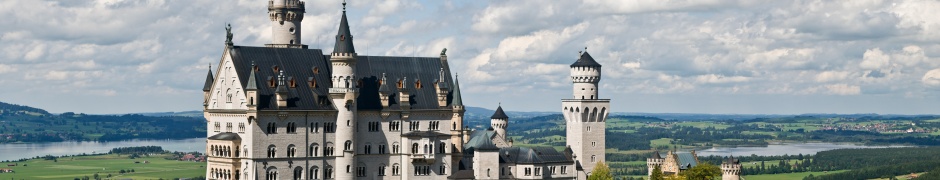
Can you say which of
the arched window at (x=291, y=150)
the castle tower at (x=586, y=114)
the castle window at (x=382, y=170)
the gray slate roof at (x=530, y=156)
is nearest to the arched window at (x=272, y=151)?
the arched window at (x=291, y=150)

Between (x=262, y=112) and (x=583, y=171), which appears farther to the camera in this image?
(x=583, y=171)

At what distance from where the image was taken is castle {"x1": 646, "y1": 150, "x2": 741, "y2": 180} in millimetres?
148625

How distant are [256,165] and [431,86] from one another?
2308 centimetres

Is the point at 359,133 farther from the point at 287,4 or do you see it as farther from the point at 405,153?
the point at 287,4

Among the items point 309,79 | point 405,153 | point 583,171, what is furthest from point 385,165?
point 583,171

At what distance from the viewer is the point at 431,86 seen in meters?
133

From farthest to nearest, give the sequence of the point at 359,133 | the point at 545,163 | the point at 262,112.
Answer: the point at 545,163 < the point at 359,133 < the point at 262,112

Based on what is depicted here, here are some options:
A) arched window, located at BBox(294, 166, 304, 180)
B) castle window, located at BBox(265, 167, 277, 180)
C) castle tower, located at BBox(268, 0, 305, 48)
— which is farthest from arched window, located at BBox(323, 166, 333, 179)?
castle tower, located at BBox(268, 0, 305, 48)

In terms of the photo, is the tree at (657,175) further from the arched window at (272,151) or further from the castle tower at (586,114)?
the arched window at (272,151)

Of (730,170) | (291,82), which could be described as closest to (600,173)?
(730,170)

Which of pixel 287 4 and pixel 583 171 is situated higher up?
pixel 287 4

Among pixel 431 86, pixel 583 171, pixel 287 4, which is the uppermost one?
pixel 287 4

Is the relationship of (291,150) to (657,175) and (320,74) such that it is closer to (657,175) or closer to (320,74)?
(320,74)

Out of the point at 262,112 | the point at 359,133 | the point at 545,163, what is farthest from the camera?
the point at 545,163
